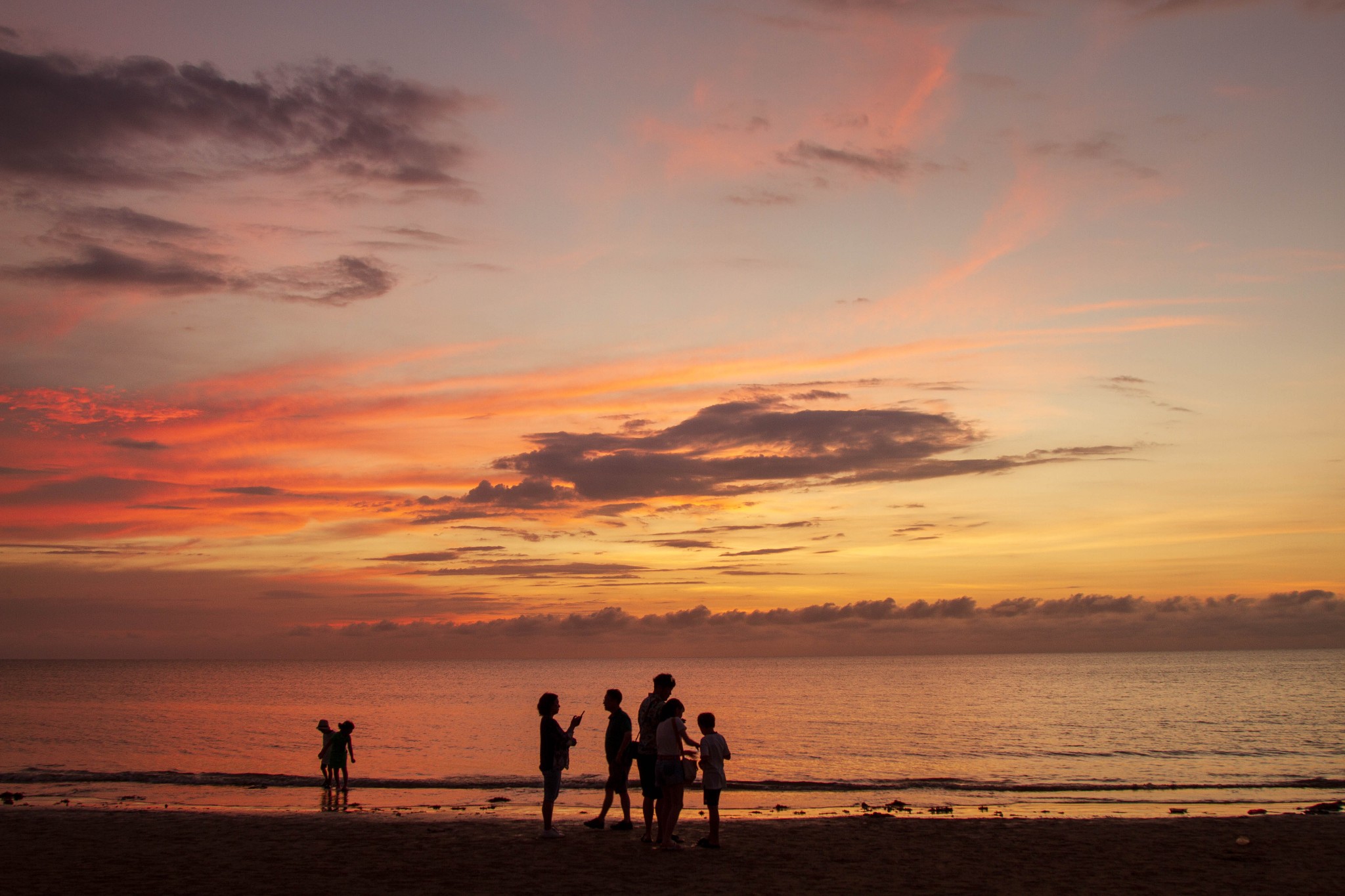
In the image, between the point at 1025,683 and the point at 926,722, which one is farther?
the point at 1025,683

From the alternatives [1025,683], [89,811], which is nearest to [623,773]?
[89,811]

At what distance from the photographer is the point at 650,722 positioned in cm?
1327

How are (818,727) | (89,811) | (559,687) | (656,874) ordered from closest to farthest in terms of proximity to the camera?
(656,874) → (89,811) → (818,727) → (559,687)

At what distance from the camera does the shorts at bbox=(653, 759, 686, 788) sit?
41.2ft

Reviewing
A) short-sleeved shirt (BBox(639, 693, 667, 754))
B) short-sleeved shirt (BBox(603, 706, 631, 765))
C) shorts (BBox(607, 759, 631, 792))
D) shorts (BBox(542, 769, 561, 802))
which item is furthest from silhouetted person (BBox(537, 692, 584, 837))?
short-sleeved shirt (BBox(639, 693, 667, 754))

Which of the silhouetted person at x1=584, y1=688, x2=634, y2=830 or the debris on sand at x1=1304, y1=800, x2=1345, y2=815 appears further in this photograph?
the debris on sand at x1=1304, y1=800, x2=1345, y2=815

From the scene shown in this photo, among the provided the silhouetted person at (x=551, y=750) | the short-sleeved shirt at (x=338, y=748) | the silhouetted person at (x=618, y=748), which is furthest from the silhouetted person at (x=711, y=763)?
the short-sleeved shirt at (x=338, y=748)

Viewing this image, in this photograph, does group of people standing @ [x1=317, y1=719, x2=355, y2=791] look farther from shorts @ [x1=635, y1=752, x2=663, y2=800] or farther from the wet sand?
shorts @ [x1=635, y1=752, x2=663, y2=800]

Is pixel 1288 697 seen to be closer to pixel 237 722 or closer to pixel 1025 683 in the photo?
pixel 1025 683

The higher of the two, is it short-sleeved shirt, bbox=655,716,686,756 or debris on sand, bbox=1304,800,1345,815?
short-sleeved shirt, bbox=655,716,686,756

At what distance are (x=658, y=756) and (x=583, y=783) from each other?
15049 mm

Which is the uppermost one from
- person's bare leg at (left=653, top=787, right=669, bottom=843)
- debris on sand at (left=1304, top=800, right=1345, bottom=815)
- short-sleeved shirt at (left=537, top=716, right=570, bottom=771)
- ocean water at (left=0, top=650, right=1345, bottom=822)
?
short-sleeved shirt at (left=537, top=716, right=570, bottom=771)

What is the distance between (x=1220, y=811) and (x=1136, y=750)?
19.9m

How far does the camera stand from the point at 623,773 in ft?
46.9
